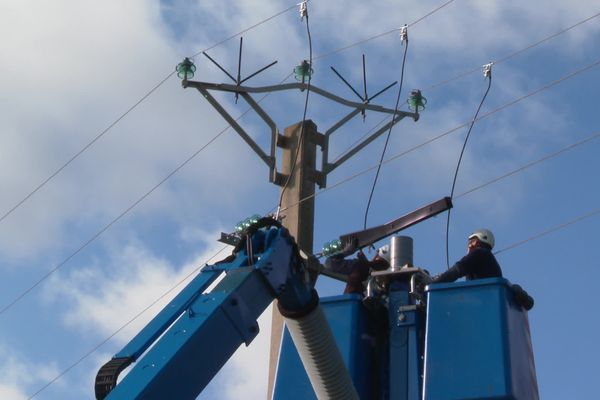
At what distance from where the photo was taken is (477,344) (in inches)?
214

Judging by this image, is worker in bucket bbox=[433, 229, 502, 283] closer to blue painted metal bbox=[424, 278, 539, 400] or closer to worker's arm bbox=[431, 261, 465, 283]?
worker's arm bbox=[431, 261, 465, 283]

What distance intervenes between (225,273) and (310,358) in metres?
0.58

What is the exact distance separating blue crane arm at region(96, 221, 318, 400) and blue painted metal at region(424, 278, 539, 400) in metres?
0.65

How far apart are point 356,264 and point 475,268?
0.76 m

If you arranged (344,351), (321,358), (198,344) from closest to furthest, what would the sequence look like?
(198,344) → (321,358) → (344,351)

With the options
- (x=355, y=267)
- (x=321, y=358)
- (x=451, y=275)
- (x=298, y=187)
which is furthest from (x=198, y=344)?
(x=298, y=187)

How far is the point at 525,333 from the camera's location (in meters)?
5.71

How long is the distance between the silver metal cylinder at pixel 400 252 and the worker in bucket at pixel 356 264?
94 mm

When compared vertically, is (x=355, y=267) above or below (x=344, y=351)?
above

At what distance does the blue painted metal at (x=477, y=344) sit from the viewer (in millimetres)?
5309

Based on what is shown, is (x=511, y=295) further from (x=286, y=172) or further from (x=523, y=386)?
(x=286, y=172)

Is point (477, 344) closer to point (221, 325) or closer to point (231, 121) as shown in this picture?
point (221, 325)

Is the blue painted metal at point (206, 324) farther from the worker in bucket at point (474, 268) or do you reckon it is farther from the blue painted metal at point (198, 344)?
the worker in bucket at point (474, 268)

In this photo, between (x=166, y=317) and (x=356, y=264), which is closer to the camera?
(x=166, y=317)
